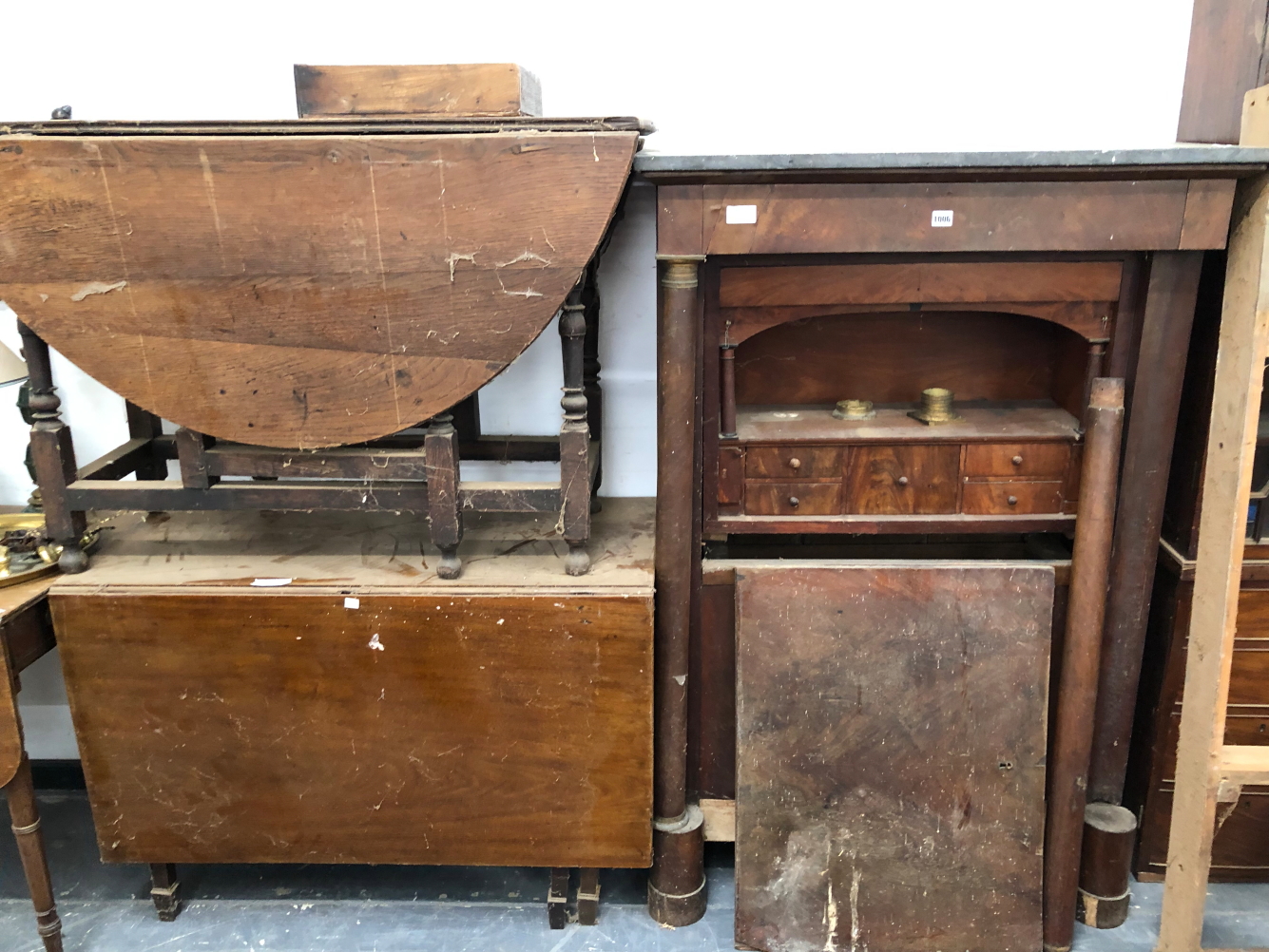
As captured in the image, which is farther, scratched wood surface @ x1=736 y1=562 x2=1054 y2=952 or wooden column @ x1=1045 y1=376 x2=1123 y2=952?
scratched wood surface @ x1=736 y1=562 x2=1054 y2=952

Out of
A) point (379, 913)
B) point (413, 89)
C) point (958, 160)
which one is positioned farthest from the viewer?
point (379, 913)

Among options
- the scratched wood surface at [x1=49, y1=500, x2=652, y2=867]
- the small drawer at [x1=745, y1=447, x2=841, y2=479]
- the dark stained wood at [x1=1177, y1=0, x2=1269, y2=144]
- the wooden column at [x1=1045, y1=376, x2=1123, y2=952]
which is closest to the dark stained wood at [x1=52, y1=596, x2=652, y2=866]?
the scratched wood surface at [x1=49, y1=500, x2=652, y2=867]

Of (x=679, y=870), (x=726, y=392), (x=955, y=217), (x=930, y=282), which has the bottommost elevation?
(x=679, y=870)

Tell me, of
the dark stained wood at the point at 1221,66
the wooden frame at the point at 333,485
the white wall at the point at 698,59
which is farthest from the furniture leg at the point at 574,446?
the dark stained wood at the point at 1221,66

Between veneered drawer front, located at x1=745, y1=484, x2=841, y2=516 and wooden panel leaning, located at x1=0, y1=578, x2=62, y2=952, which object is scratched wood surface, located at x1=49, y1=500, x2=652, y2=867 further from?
veneered drawer front, located at x1=745, y1=484, x2=841, y2=516

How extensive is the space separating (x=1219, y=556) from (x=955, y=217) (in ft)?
2.35

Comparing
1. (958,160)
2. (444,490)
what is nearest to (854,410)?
(958,160)

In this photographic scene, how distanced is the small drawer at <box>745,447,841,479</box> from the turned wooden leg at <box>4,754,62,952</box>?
146 cm

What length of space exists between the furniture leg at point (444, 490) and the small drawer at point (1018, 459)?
97cm

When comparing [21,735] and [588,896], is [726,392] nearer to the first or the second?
[588,896]

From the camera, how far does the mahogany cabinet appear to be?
1.63m

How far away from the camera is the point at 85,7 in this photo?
2.11 m

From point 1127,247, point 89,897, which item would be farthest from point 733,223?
point 89,897

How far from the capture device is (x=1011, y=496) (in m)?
1.88
